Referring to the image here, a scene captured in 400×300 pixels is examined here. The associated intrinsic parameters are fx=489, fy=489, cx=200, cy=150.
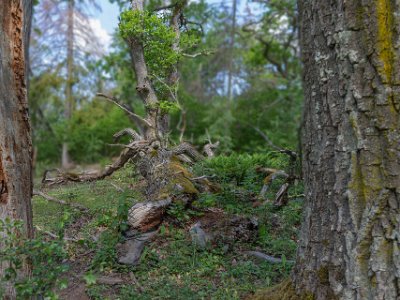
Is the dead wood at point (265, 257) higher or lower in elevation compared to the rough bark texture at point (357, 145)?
lower

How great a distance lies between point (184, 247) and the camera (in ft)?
16.0

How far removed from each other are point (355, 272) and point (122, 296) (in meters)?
1.98

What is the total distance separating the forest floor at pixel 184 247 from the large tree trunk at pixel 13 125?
0.37 m

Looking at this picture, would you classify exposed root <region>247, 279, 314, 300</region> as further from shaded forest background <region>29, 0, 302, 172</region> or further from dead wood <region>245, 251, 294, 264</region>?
shaded forest background <region>29, 0, 302, 172</region>

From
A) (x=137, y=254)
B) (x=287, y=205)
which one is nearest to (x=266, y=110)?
(x=287, y=205)

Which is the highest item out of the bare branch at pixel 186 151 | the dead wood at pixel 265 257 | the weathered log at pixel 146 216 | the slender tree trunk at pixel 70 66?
the slender tree trunk at pixel 70 66

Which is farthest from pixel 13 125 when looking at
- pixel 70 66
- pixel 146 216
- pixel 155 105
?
pixel 70 66

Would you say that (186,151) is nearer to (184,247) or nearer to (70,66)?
(184,247)

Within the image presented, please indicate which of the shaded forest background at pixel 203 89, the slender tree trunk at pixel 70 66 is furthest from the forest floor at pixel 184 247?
the slender tree trunk at pixel 70 66

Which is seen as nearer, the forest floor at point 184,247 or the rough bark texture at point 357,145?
the rough bark texture at point 357,145

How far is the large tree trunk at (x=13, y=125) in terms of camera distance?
330 centimetres

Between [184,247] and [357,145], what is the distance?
2503 millimetres

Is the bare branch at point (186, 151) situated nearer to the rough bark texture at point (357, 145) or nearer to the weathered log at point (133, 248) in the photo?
the weathered log at point (133, 248)

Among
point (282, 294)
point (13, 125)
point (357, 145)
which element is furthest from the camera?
point (282, 294)
